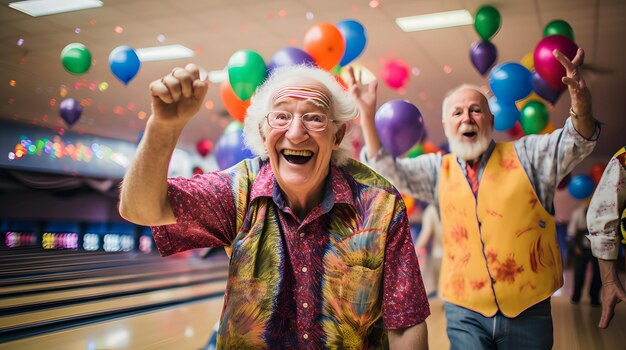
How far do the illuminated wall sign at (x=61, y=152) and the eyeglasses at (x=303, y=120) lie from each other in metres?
4.00

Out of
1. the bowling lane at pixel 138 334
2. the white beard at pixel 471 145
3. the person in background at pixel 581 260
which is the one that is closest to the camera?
the white beard at pixel 471 145

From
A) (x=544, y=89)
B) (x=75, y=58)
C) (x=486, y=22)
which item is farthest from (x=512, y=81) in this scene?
(x=75, y=58)

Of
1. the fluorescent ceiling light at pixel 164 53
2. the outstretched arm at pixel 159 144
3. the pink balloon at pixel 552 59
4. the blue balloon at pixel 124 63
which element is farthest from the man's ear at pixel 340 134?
the fluorescent ceiling light at pixel 164 53

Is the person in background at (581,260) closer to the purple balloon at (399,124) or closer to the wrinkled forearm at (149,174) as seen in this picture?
the purple balloon at (399,124)

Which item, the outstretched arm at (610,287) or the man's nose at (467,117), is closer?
the outstretched arm at (610,287)

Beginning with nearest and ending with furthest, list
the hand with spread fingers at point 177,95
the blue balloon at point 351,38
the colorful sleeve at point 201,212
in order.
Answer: the hand with spread fingers at point 177,95, the colorful sleeve at point 201,212, the blue balloon at point 351,38

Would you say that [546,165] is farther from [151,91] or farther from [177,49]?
[177,49]

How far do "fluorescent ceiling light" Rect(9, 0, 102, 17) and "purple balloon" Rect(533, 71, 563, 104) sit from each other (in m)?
3.46

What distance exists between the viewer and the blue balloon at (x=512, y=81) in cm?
317

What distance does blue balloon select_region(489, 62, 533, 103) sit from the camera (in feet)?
10.4

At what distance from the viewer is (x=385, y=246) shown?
1.20m

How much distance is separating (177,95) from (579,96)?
4.38 feet

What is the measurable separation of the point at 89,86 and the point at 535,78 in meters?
5.17

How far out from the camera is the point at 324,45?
309 centimetres
